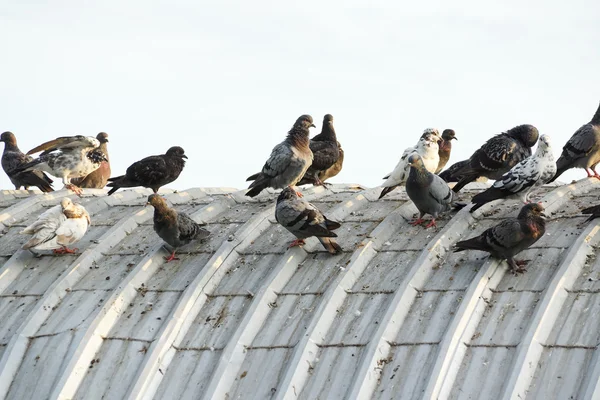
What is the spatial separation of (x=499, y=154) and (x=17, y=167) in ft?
33.3

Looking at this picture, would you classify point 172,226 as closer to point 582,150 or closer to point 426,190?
point 426,190

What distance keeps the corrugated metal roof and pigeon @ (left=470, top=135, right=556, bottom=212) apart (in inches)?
15.6

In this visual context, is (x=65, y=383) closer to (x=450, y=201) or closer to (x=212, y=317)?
(x=212, y=317)

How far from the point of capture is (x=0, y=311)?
576 inches

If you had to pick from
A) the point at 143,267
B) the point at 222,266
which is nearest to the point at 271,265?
the point at 222,266

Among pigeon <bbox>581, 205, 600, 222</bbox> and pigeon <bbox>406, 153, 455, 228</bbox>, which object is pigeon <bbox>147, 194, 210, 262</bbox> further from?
pigeon <bbox>581, 205, 600, 222</bbox>

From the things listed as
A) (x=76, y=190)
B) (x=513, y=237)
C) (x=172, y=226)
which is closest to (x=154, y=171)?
(x=76, y=190)

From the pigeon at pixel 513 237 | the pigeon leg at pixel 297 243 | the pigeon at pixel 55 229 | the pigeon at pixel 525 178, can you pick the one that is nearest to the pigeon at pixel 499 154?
the pigeon at pixel 525 178

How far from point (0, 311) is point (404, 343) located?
5.81 metres

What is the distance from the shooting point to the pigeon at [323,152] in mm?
19125

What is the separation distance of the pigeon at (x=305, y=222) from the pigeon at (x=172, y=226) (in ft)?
4.79

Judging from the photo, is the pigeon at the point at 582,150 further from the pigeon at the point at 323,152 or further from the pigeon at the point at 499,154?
the pigeon at the point at 323,152

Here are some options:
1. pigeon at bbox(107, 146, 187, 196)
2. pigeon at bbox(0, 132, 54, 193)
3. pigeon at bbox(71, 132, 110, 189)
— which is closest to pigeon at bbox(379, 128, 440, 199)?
pigeon at bbox(107, 146, 187, 196)

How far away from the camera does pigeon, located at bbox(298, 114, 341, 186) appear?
62.7 feet
